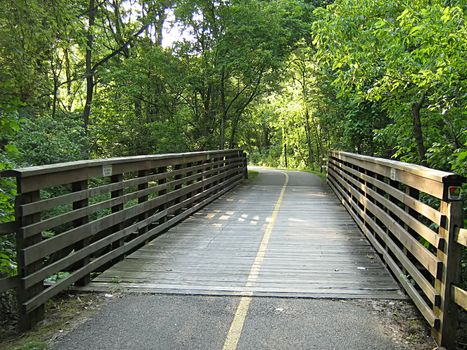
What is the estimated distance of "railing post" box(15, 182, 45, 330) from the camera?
353 cm

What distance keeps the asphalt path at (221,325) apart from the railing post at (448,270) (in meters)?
0.34

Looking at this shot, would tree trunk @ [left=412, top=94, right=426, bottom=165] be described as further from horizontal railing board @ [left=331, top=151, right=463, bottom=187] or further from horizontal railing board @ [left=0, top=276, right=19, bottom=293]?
horizontal railing board @ [left=0, top=276, right=19, bottom=293]

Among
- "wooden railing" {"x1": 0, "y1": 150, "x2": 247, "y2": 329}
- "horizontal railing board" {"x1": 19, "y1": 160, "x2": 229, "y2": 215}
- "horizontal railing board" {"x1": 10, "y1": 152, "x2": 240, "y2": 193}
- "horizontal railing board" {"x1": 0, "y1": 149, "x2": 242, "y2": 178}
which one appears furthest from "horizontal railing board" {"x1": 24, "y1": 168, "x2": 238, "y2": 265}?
"horizontal railing board" {"x1": 0, "y1": 149, "x2": 242, "y2": 178}

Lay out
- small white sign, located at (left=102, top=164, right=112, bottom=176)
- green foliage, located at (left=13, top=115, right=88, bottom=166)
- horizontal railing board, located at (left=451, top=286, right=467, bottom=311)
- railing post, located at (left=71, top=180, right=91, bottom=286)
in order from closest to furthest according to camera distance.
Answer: horizontal railing board, located at (left=451, top=286, right=467, bottom=311) → railing post, located at (left=71, top=180, right=91, bottom=286) → small white sign, located at (left=102, top=164, right=112, bottom=176) → green foliage, located at (left=13, top=115, right=88, bottom=166)

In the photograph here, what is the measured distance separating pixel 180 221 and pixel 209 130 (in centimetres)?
1183

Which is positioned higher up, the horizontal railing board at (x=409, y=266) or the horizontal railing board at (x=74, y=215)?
the horizontal railing board at (x=74, y=215)

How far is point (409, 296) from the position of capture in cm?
432

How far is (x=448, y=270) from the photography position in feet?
10.5

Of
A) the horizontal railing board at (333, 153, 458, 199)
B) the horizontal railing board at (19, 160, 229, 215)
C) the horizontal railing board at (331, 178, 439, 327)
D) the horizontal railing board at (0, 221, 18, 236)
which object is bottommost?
the horizontal railing board at (331, 178, 439, 327)

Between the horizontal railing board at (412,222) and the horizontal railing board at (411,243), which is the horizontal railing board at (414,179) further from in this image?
the horizontal railing board at (411,243)

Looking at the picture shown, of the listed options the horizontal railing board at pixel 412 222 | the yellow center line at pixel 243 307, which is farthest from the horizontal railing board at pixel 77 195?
the horizontal railing board at pixel 412 222

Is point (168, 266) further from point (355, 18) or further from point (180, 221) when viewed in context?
point (355, 18)

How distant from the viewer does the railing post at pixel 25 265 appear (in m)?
3.53

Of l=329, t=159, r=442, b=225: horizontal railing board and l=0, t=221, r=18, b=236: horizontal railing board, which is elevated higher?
l=329, t=159, r=442, b=225: horizontal railing board
